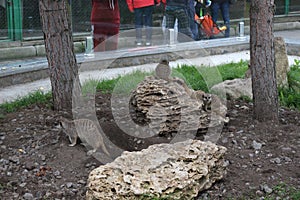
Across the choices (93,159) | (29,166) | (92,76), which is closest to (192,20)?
(92,76)

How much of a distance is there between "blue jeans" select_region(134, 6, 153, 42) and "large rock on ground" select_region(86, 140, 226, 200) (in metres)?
6.54

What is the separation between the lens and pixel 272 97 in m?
5.71

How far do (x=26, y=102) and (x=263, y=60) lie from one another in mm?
2862

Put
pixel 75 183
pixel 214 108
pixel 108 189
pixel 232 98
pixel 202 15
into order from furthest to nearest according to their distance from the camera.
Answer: pixel 202 15, pixel 232 98, pixel 214 108, pixel 75 183, pixel 108 189

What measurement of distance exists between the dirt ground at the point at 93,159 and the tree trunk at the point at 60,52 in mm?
257

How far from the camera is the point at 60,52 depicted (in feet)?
19.3

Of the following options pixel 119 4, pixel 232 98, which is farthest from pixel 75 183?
pixel 119 4

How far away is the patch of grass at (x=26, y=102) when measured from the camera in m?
6.61

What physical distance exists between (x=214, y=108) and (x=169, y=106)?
58 centimetres

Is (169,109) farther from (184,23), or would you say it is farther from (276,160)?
(184,23)

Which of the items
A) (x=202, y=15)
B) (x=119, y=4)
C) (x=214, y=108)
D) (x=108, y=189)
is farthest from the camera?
(x=202, y=15)

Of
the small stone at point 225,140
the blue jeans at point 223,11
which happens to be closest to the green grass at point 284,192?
the small stone at point 225,140

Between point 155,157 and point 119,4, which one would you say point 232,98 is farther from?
point 119,4

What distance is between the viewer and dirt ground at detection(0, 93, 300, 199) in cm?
439
